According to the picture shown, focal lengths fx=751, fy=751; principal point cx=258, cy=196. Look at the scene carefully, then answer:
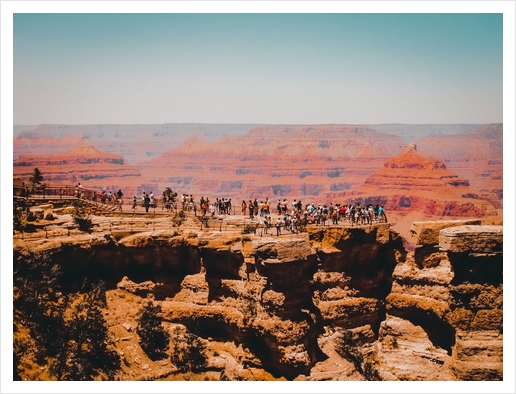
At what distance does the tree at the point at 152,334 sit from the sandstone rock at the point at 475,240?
43.4 ft

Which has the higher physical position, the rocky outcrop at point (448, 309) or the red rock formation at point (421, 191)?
the red rock formation at point (421, 191)

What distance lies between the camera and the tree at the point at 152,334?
33281 millimetres

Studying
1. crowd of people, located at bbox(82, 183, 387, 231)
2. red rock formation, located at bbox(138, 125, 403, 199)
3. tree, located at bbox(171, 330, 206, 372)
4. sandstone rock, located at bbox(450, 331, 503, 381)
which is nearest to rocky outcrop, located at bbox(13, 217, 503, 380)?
sandstone rock, located at bbox(450, 331, 503, 381)

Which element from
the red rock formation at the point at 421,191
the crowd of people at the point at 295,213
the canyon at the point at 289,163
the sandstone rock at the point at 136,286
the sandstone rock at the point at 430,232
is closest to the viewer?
the sandstone rock at the point at 136,286

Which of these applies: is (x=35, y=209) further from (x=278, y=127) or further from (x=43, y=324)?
(x=278, y=127)

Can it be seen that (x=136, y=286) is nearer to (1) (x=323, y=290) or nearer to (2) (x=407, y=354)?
(1) (x=323, y=290)

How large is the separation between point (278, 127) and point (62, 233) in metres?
133

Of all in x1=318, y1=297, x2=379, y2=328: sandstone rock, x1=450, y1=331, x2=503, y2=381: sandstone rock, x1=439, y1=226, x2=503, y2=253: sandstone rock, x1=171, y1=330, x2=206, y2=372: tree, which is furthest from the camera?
x1=318, y1=297, x2=379, y2=328: sandstone rock

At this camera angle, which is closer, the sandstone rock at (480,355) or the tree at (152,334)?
the sandstone rock at (480,355)

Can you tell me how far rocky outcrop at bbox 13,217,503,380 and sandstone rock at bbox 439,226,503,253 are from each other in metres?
0.04

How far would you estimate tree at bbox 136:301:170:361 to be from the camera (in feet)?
109

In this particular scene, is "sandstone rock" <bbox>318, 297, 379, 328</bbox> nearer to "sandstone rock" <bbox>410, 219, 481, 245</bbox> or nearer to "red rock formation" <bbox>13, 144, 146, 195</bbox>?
"sandstone rock" <bbox>410, 219, 481, 245</bbox>

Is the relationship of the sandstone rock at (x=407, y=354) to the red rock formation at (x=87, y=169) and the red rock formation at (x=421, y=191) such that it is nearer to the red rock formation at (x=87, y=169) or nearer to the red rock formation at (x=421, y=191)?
the red rock formation at (x=421, y=191)

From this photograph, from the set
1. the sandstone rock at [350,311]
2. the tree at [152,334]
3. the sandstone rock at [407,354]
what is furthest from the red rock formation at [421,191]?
the tree at [152,334]
